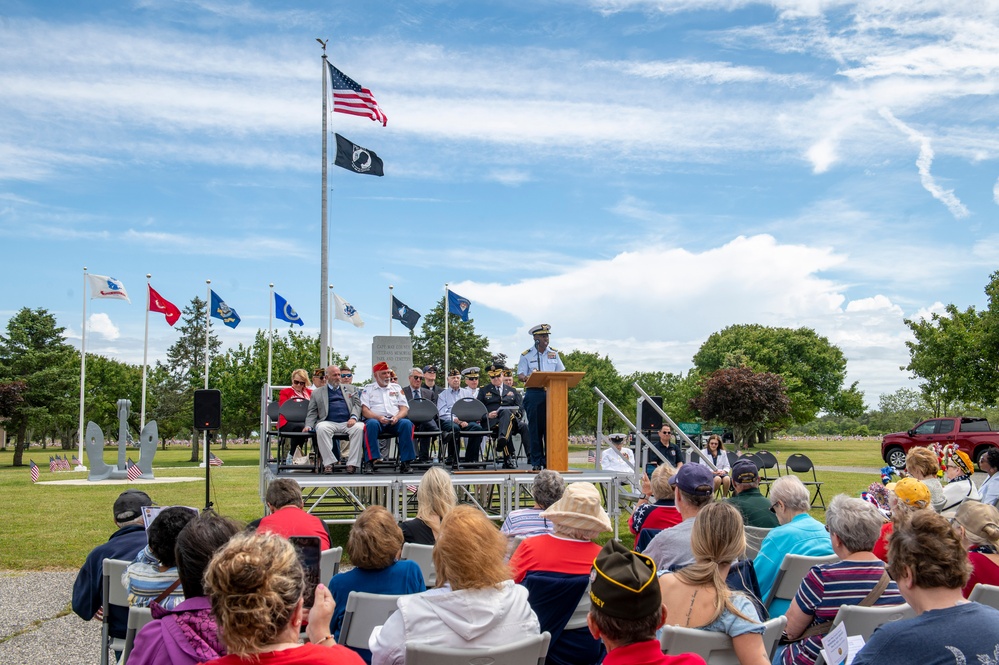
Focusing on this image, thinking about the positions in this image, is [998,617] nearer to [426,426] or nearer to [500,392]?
[426,426]

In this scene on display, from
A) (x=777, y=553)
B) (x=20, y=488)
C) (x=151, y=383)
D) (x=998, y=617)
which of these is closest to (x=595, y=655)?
(x=777, y=553)

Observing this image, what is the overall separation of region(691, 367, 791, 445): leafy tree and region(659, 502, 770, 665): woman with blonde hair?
4903cm

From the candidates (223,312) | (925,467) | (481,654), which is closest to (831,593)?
(481,654)

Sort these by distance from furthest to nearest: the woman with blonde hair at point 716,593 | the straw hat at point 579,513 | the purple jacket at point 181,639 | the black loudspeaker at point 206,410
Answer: the black loudspeaker at point 206,410 < the straw hat at point 579,513 < the woman with blonde hair at point 716,593 < the purple jacket at point 181,639

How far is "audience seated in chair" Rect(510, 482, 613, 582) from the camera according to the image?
12.8ft

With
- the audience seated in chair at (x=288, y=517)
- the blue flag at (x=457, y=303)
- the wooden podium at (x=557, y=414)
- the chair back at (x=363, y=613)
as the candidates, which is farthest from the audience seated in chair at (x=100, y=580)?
the blue flag at (x=457, y=303)

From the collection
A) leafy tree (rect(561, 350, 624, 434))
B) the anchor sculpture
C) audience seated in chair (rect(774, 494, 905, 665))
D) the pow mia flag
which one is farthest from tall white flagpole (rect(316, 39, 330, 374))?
leafy tree (rect(561, 350, 624, 434))

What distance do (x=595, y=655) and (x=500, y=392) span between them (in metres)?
8.29

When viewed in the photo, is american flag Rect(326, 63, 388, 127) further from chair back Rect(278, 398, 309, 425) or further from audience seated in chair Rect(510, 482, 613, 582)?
audience seated in chair Rect(510, 482, 613, 582)

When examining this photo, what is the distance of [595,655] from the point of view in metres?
3.86

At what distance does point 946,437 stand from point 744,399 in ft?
77.3

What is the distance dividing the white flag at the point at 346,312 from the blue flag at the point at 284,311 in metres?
3.15

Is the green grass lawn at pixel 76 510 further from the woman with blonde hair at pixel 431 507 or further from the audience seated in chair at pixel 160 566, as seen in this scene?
the audience seated in chair at pixel 160 566

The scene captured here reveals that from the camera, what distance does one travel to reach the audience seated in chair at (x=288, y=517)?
4.87 meters
